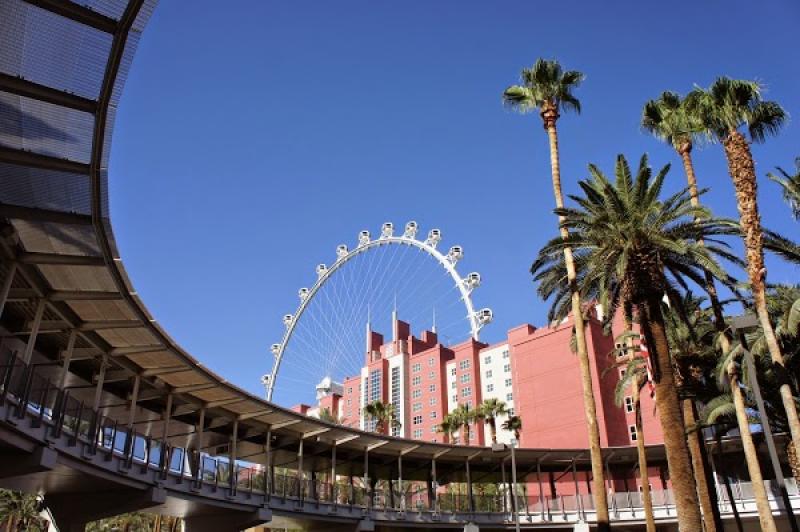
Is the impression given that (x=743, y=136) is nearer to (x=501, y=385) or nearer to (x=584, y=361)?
(x=584, y=361)

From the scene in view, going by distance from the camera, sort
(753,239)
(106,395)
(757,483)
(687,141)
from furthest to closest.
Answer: (687,141) → (106,395) → (757,483) → (753,239)

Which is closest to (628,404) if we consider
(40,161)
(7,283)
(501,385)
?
(501,385)

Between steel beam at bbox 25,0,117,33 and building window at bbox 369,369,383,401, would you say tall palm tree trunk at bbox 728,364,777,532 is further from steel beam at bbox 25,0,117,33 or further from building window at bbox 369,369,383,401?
building window at bbox 369,369,383,401

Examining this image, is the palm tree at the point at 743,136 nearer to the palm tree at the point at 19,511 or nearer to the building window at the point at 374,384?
the palm tree at the point at 19,511

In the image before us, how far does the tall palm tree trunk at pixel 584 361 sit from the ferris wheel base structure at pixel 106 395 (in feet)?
11.6

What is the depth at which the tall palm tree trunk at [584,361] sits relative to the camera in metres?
26.5

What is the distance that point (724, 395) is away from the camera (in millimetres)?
33250

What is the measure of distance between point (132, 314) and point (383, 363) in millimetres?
110399

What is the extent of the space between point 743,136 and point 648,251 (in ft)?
23.3

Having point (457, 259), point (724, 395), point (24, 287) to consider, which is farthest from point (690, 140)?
point (457, 259)

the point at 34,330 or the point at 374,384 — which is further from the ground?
the point at 374,384

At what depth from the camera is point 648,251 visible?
24953 millimetres

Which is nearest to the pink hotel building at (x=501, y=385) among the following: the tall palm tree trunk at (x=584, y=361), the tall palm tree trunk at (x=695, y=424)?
the tall palm tree trunk at (x=695, y=424)

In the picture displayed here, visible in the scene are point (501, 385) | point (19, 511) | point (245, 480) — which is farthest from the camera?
point (501, 385)
